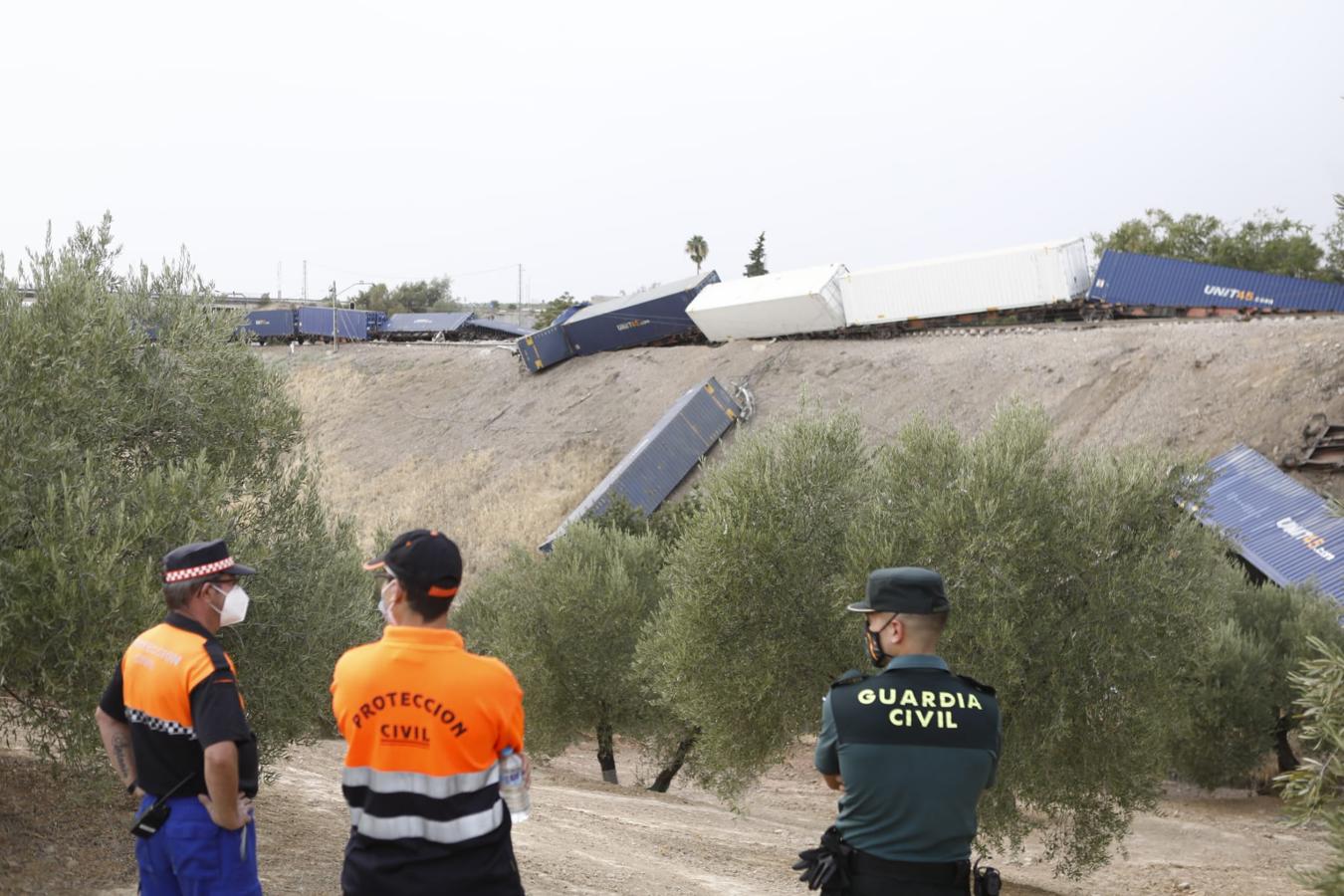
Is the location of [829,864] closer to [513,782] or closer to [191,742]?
[513,782]

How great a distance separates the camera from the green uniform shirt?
14.4 feet

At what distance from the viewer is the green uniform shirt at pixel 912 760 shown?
14.4ft

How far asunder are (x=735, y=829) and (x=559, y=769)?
32.1ft

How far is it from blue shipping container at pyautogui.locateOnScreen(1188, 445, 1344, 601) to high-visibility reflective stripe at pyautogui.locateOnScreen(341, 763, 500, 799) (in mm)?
29577

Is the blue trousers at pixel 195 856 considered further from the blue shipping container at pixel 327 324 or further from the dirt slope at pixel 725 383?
the blue shipping container at pixel 327 324

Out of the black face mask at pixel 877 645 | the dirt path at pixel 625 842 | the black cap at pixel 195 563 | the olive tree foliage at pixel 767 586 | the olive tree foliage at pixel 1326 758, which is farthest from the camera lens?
the olive tree foliage at pixel 767 586

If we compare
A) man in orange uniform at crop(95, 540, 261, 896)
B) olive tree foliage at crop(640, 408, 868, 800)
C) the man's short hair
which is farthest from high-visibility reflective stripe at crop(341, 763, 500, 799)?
olive tree foliage at crop(640, 408, 868, 800)

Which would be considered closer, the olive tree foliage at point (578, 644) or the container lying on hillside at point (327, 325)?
the olive tree foliage at point (578, 644)

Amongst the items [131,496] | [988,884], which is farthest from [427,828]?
[131,496]

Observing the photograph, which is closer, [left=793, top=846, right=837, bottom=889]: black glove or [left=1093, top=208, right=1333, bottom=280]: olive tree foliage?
[left=793, top=846, right=837, bottom=889]: black glove

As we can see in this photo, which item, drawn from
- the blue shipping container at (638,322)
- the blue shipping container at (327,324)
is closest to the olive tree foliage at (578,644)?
the blue shipping container at (638,322)

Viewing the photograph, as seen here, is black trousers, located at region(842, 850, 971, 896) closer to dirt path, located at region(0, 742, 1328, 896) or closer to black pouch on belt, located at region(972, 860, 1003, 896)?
black pouch on belt, located at region(972, 860, 1003, 896)

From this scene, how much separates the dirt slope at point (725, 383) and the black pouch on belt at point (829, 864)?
32.1 meters

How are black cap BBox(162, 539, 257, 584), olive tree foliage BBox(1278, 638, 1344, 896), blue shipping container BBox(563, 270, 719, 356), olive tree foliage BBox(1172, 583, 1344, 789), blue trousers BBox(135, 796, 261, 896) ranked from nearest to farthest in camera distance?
blue trousers BBox(135, 796, 261, 896) < black cap BBox(162, 539, 257, 584) < olive tree foliage BBox(1278, 638, 1344, 896) < olive tree foliage BBox(1172, 583, 1344, 789) < blue shipping container BBox(563, 270, 719, 356)
